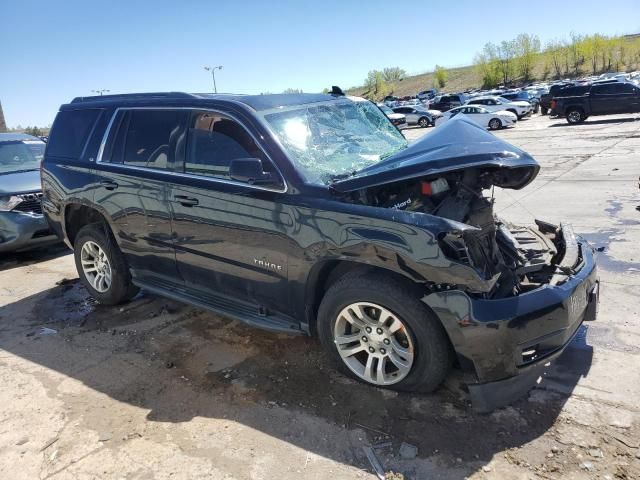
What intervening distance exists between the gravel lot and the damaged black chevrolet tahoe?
10.7 inches

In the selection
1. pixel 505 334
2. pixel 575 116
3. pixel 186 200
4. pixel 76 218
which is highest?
pixel 186 200

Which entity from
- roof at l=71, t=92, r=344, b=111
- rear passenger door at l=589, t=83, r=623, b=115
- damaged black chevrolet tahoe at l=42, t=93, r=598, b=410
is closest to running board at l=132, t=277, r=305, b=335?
damaged black chevrolet tahoe at l=42, t=93, r=598, b=410

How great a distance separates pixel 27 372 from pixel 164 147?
2.08 m

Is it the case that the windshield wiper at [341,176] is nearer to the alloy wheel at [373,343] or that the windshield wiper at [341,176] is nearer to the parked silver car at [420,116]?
the alloy wheel at [373,343]

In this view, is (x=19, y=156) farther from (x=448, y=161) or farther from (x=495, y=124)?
(x=495, y=124)

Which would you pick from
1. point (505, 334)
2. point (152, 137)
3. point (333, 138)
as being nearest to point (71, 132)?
point (152, 137)

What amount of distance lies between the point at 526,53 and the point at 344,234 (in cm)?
9548

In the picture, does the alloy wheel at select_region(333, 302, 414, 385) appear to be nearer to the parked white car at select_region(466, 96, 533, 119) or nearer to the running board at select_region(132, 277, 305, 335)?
the running board at select_region(132, 277, 305, 335)

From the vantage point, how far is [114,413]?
3316 millimetres

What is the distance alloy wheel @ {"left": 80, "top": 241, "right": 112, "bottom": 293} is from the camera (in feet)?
16.3

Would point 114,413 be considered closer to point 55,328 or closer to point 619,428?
point 55,328

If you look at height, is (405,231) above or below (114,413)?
above

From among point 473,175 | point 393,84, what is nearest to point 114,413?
point 473,175

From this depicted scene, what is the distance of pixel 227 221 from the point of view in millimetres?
3725
